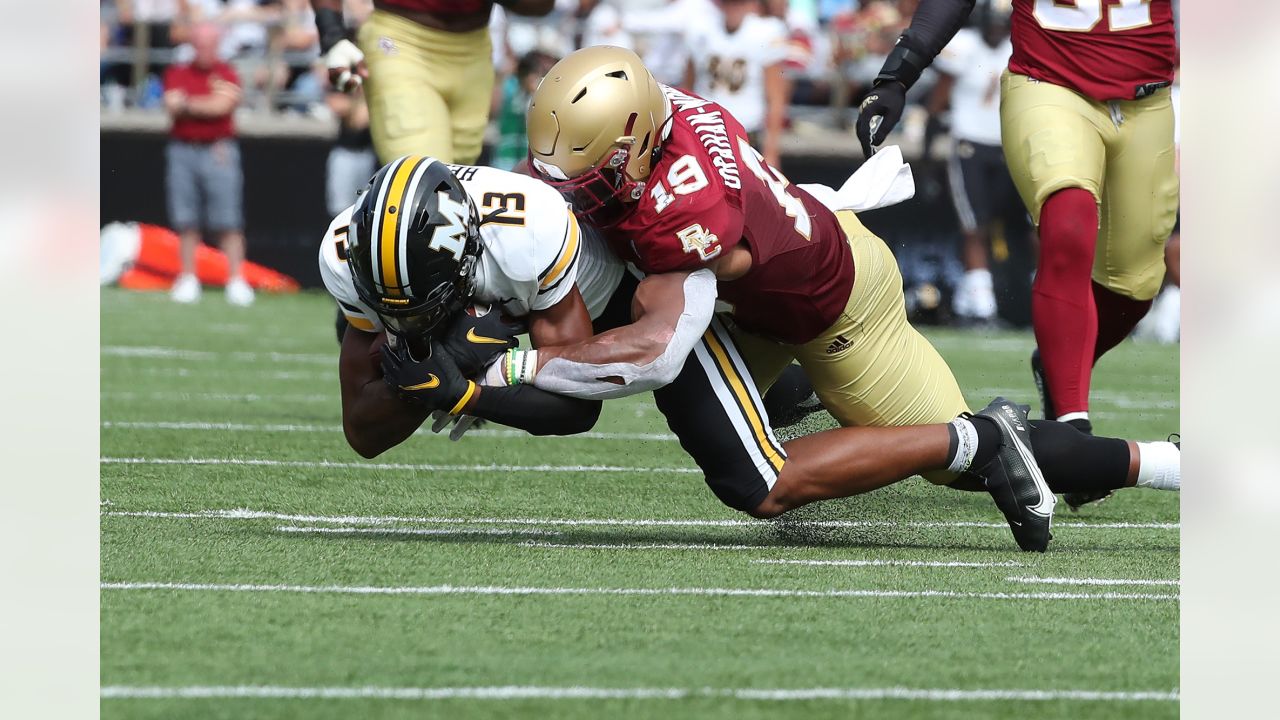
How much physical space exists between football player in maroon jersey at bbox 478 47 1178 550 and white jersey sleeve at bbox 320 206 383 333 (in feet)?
1.11

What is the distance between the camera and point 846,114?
12.9 m

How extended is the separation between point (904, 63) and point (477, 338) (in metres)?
1.73

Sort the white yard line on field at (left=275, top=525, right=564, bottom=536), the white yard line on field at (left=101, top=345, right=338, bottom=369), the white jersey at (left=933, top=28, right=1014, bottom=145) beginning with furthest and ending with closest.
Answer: the white jersey at (left=933, top=28, right=1014, bottom=145), the white yard line on field at (left=101, top=345, right=338, bottom=369), the white yard line on field at (left=275, top=525, right=564, bottom=536)

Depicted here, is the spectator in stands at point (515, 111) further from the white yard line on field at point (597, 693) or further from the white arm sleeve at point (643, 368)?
the white yard line on field at point (597, 693)

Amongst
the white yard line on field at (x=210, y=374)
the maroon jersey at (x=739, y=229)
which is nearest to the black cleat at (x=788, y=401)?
the maroon jersey at (x=739, y=229)

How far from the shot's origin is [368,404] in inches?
157

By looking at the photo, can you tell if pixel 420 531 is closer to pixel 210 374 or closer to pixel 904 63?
pixel 904 63

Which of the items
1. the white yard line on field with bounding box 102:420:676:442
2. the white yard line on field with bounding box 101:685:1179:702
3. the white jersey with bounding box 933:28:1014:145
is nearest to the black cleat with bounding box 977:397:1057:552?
the white yard line on field with bounding box 101:685:1179:702

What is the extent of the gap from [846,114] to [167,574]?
9915mm

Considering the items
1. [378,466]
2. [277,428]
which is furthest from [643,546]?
[277,428]

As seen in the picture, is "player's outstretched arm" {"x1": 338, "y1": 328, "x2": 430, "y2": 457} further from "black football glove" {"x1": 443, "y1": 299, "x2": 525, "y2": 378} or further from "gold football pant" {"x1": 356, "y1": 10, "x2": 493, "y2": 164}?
"gold football pant" {"x1": 356, "y1": 10, "x2": 493, "y2": 164}

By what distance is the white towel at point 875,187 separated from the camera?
180 inches

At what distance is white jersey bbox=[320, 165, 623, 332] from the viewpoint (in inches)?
148

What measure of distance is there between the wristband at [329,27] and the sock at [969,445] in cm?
249
